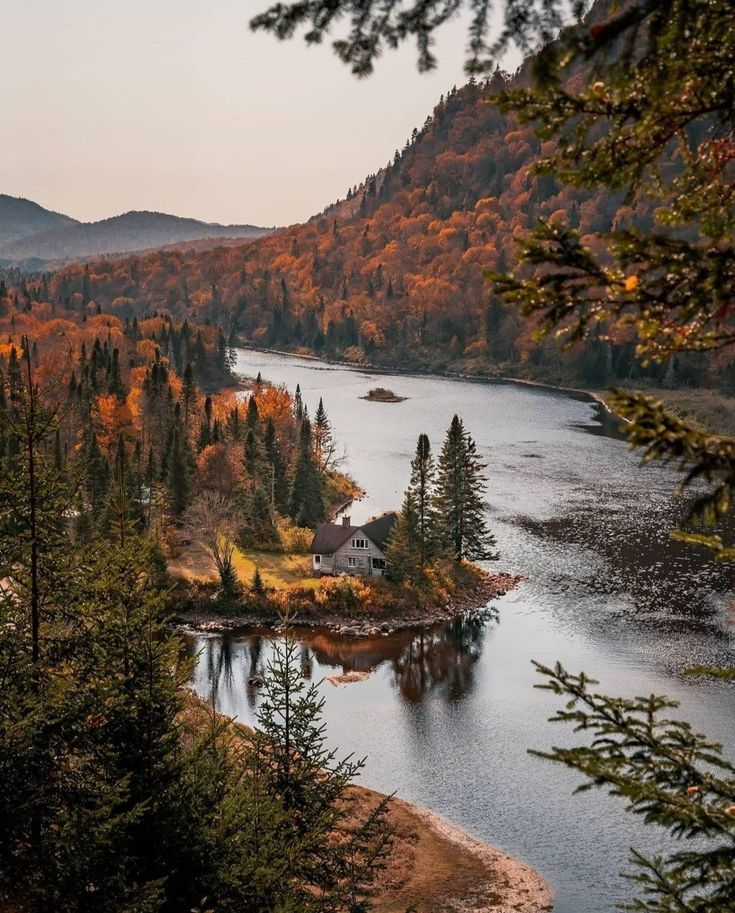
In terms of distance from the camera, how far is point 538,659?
139 ft

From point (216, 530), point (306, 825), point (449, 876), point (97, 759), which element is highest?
point (97, 759)

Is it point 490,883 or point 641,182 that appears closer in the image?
point 641,182

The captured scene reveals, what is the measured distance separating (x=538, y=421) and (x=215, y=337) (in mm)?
54125

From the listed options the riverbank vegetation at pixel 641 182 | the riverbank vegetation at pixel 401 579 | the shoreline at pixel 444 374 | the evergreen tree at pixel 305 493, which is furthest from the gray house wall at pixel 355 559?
the shoreline at pixel 444 374

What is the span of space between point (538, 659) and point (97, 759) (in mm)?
33454

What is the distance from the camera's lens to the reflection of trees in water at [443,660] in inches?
1577

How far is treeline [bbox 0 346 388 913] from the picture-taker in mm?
10617

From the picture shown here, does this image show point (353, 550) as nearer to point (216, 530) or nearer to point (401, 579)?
point (401, 579)

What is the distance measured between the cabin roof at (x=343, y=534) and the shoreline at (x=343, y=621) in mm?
5209

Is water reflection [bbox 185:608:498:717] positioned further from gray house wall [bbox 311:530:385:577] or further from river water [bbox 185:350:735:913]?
gray house wall [bbox 311:530:385:577]

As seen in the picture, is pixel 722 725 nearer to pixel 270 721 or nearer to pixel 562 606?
pixel 562 606

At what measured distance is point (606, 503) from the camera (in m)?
66.2

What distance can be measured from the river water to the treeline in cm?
1317

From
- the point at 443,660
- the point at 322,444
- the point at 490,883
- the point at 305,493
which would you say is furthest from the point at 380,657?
the point at 322,444
